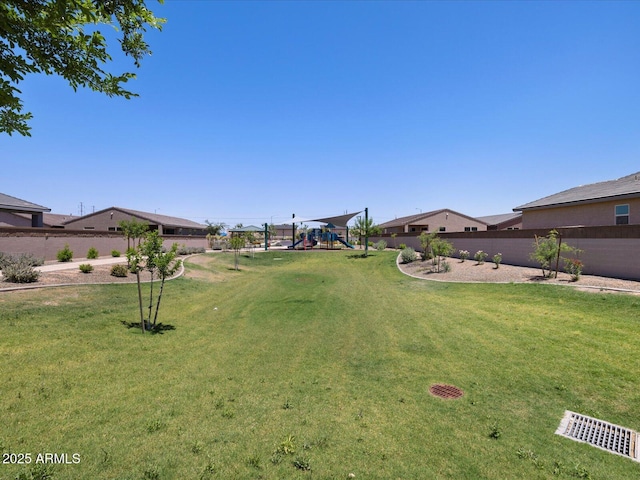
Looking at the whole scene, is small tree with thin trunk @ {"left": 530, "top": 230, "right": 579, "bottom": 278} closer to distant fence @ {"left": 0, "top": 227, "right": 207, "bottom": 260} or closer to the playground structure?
the playground structure

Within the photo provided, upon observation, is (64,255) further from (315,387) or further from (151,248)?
(315,387)

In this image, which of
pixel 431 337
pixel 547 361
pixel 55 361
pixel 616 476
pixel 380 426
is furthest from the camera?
pixel 431 337

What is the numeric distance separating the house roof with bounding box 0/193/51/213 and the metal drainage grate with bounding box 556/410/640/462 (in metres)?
29.0

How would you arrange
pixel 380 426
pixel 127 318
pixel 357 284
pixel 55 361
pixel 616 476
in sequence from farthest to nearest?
pixel 357 284 → pixel 127 318 → pixel 55 361 → pixel 380 426 → pixel 616 476

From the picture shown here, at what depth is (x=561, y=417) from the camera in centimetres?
470

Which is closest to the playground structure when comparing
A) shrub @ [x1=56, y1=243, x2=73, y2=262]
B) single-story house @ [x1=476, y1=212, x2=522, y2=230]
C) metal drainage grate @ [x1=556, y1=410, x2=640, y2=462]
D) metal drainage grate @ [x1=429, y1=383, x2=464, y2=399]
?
single-story house @ [x1=476, y1=212, x2=522, y2=230]

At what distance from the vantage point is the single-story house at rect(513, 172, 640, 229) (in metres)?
16.9

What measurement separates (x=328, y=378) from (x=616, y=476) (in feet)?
13.9

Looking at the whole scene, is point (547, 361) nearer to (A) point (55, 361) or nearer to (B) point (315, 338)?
(B) point (315, 338)

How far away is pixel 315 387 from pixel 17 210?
26.6 meters

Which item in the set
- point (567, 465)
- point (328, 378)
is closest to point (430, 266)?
point (328, 378)

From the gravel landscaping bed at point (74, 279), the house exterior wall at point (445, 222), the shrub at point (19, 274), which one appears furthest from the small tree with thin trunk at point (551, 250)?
the house exterior wall at point (445, 222)

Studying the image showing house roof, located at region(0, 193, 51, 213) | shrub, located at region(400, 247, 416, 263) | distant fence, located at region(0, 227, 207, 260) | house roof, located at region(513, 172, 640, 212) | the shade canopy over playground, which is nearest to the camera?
Result: house roof, located at region(513, 172, 640, 212)

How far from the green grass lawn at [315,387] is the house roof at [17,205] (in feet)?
51.7
